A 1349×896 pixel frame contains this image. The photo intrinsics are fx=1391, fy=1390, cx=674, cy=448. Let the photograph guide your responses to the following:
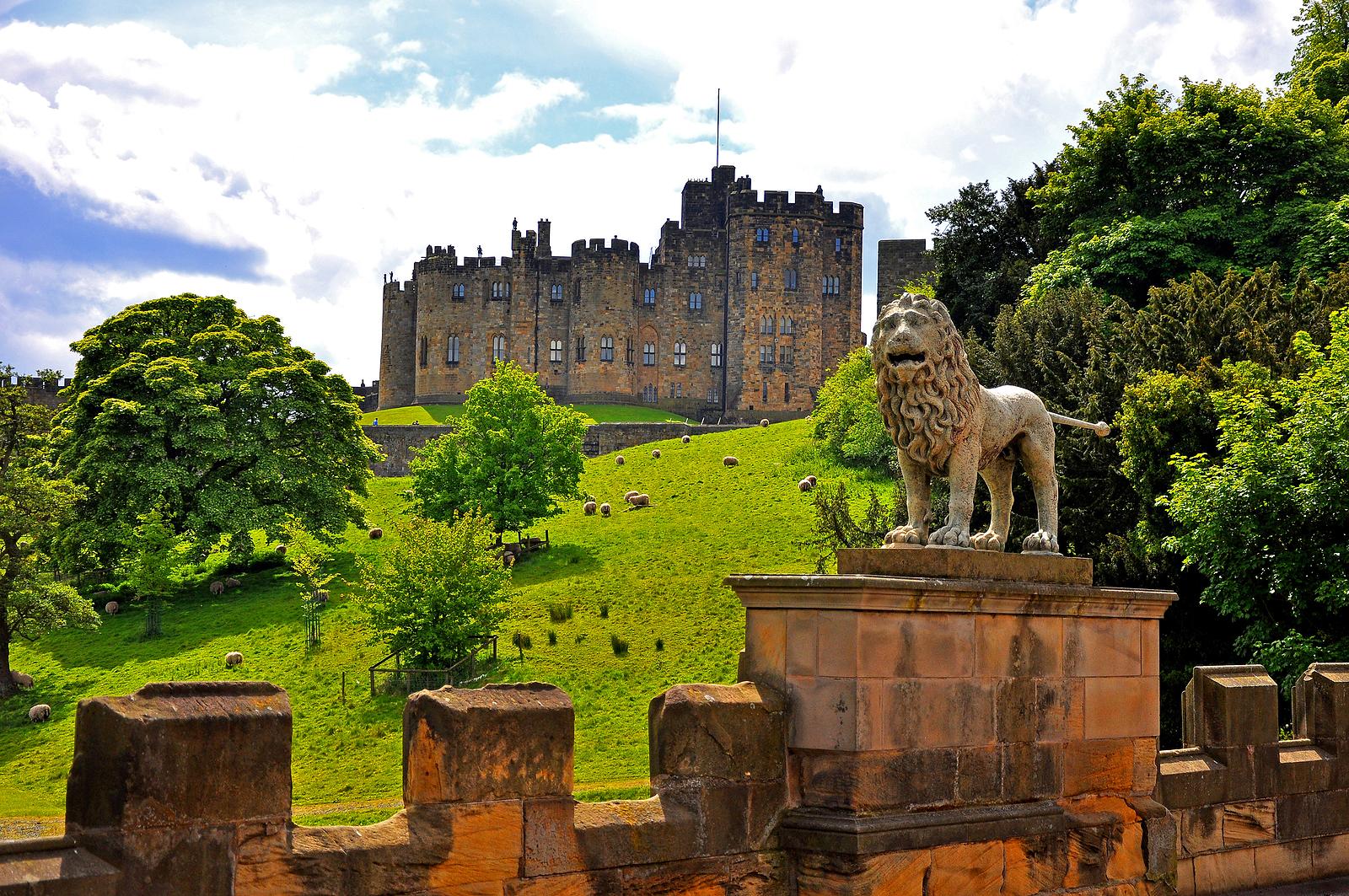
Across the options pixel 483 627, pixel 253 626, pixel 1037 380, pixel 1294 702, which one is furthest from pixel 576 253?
pixel 1294 702

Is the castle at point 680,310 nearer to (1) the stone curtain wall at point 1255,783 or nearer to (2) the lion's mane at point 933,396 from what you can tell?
(1) the stone curtain wall at point 1255,783

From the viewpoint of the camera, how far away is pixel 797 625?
7.42 meters

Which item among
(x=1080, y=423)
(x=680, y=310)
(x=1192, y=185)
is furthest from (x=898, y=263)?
(x=1080, y=423)

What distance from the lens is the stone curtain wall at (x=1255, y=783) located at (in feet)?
32.0

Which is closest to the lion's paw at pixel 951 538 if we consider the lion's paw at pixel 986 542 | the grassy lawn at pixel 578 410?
the lion's paw at pixel 986 542

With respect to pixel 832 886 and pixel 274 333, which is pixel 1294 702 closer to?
pixel 832 886

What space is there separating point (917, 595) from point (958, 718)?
0.78 meters

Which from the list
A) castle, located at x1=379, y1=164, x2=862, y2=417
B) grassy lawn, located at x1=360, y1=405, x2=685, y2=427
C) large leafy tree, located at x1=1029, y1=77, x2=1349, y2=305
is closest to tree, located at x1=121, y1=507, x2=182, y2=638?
large leafy tree, located at x1=1029, y1=77, x2=1349, y2=305

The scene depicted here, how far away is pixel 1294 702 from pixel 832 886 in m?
5.75

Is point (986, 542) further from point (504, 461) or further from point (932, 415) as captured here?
point (504, 461)

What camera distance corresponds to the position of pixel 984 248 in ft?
148

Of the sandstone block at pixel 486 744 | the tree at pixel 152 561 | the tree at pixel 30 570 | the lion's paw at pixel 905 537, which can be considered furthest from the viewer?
the tree at pixel 152 561

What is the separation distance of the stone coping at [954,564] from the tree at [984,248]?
34.9 metres

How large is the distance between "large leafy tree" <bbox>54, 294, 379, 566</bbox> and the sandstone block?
3947 centimetres
